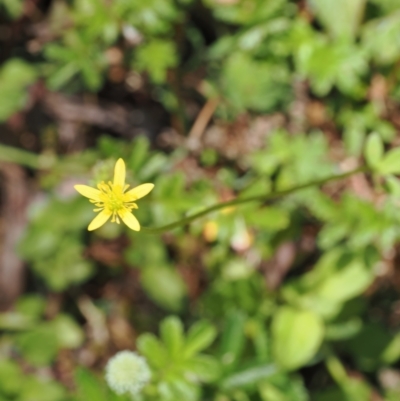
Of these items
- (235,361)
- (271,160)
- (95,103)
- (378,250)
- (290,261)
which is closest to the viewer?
(235,361)

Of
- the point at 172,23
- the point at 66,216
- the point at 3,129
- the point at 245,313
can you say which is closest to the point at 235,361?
the point at 245,313

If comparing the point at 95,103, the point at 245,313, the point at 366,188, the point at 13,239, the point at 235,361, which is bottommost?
the point at 235,361

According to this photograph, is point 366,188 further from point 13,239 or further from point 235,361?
point 13,239

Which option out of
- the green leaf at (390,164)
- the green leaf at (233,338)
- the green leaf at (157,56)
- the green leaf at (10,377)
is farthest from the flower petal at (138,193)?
the green leaf at (10,377)

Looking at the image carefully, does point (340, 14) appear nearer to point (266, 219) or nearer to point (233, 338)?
point (266, 219)

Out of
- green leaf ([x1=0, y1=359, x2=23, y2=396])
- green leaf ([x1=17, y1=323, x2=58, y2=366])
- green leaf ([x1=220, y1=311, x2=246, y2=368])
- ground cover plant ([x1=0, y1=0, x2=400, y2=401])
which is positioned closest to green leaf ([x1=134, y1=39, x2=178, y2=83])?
ground cover plant ([x1=0, y1=0, x2=400, y2=401])
